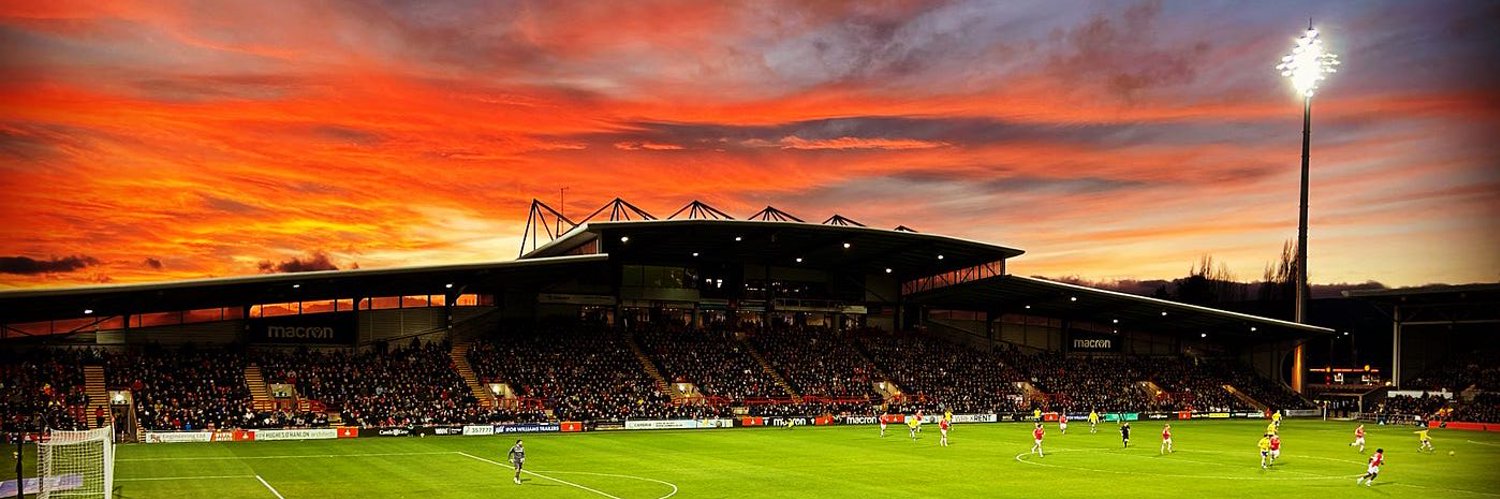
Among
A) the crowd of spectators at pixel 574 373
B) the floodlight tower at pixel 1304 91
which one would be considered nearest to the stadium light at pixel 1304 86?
the floodlight tower at pixel 1304 91

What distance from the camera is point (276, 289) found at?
6225 centimetres

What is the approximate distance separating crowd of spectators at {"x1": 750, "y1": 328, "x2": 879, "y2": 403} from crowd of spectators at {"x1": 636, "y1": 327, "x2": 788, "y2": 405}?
77.0 inches

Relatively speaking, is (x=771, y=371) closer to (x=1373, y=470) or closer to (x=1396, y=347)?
(x=1373, y=470)

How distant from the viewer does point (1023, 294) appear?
291ft

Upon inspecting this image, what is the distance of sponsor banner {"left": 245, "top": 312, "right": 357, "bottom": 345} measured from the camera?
221 feet

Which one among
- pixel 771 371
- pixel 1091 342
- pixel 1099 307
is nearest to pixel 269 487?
pixel 771 371

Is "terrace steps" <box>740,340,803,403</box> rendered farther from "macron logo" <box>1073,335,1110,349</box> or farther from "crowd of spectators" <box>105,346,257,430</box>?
"crowd of spectators" <box>105,346,257,430</box>

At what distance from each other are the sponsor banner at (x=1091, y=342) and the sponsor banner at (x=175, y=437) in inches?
2860

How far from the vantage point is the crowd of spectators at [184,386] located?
5397cm

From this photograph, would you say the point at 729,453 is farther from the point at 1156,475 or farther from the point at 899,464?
the point at 1156,475

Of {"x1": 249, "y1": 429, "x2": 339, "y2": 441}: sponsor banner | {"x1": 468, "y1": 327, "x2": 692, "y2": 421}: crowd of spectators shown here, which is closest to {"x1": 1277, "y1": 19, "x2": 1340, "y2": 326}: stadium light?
{"x1": 468, "y1": 327, "x2": 692, "y2": 421}: crowd of spectators

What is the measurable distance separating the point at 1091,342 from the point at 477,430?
61.4 meters

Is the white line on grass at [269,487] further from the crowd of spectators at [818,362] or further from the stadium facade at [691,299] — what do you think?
the crowd of spectators at [818,362]

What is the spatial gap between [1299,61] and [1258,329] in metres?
30.2
